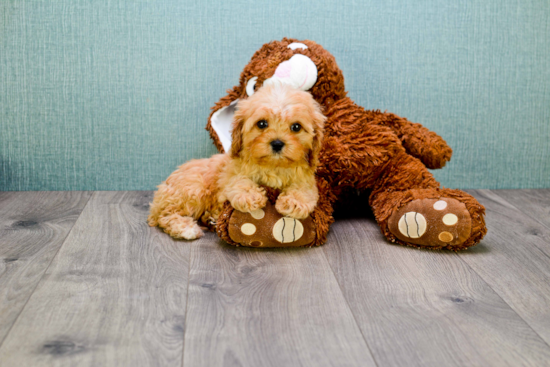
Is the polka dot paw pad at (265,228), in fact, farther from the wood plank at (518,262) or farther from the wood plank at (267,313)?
the wood plank at (518,262)

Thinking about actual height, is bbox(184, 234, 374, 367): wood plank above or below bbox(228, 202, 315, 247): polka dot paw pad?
below

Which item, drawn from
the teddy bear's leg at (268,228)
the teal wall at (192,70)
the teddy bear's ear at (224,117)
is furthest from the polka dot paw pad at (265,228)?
the teal wall at (192,70)

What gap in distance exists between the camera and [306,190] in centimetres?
149

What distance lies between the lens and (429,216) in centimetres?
148

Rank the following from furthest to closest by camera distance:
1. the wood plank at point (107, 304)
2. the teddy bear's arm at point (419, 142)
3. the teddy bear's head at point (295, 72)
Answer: the teddy bear's arm at point (419, 142) < the teddy bear's head at point (295, 72) < the wood plank at point (107, 304)

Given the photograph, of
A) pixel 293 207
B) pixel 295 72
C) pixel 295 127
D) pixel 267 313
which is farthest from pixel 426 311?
pixel 295 72

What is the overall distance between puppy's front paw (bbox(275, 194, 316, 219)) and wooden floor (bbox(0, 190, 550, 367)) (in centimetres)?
12

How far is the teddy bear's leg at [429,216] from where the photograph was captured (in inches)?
57.7

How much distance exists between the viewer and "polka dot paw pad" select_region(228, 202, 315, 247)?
4.78 ft

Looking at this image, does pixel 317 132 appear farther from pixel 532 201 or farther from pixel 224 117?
pixel 532 201

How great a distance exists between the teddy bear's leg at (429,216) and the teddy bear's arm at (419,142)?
0.49 ft

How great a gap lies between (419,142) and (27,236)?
1.23 metres

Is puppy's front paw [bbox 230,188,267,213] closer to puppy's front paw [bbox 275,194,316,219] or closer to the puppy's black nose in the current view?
puppy's front paw [bbox 275,194,316,219]

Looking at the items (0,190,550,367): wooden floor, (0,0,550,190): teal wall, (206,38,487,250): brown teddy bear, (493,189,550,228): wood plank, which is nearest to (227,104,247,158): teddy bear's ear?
(206,38,487,250): brown teddy bear
